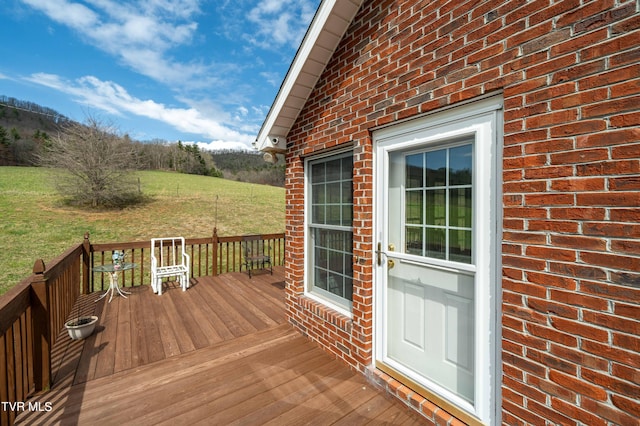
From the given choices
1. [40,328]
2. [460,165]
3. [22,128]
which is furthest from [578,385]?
[22,128]

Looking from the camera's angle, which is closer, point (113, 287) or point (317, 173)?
point (317, 173)

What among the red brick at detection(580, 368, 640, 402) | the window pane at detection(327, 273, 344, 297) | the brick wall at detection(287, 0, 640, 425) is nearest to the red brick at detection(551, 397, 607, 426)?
the brick wall at detection(287, 0, 640, 425)

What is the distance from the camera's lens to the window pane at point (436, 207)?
7.02ft

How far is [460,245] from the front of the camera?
203 centimetres

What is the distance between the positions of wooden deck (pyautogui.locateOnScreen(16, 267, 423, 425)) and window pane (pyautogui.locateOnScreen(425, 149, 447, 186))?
1870 millimetres

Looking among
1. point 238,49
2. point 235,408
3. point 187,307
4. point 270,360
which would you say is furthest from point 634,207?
point 238,49

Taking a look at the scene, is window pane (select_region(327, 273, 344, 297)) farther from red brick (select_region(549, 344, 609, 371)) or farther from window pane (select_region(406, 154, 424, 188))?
red brick (select_region(549, 344, 609, 371))

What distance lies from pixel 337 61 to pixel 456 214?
2.04 m

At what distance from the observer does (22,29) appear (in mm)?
11125

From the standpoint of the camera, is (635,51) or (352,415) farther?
(352,415)

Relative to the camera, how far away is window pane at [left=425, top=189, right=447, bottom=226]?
84.3 inches

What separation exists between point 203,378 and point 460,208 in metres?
2.82

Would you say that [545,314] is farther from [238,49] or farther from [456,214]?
[238,49]

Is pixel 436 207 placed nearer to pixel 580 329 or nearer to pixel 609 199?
pixel 609 199
